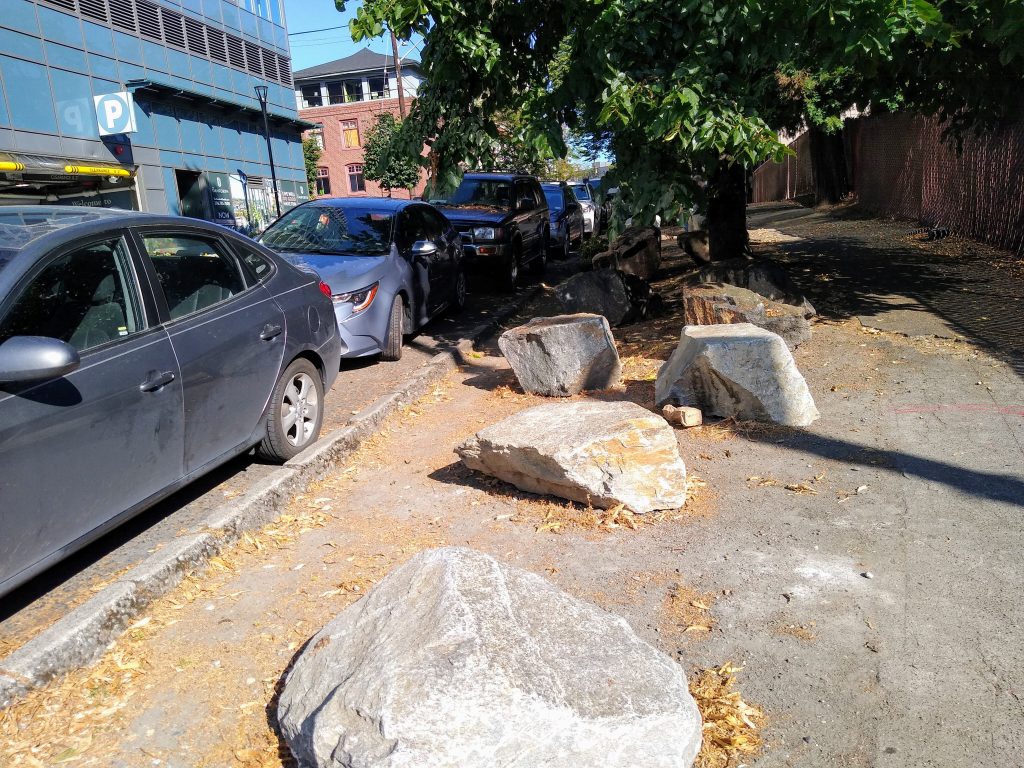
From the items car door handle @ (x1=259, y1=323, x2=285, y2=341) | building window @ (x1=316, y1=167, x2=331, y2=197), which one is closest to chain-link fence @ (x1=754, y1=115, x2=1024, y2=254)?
car door handle @ (x1=259, y1=323, x2=285, y2=341)

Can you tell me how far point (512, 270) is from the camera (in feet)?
42.3

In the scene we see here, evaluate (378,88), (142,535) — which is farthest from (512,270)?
(378,88)

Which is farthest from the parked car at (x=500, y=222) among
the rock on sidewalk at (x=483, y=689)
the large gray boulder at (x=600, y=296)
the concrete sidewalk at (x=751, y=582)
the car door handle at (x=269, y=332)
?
the rock on sidewalk at (x=483, y=689)

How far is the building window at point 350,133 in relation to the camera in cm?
5872

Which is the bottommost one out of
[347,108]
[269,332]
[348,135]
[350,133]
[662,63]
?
[269,332]

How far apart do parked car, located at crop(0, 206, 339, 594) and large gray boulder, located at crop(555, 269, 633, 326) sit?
14.7 ft

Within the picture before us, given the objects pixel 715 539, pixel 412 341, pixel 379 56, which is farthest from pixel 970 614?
pixel 379 56

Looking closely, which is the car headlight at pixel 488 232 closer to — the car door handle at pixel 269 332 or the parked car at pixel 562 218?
the parked car at pixel 562 218

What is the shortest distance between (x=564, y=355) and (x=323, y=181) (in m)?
57.1

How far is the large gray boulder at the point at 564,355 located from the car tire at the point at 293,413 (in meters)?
1.77

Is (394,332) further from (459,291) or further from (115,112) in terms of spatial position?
(115,112)

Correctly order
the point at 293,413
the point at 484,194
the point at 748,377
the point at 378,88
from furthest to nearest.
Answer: the point at 378,88 < the point at 484,194 < the point at 748,377 < the point at 293,413

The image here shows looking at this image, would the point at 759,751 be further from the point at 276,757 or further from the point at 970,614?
the point at 276,757

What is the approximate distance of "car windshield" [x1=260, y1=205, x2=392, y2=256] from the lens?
342 inches
